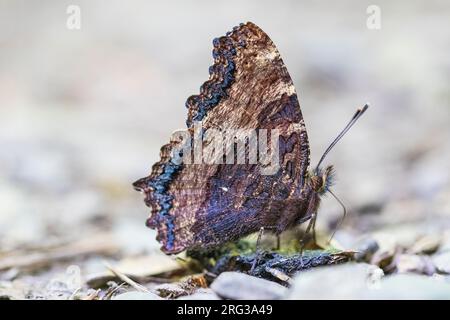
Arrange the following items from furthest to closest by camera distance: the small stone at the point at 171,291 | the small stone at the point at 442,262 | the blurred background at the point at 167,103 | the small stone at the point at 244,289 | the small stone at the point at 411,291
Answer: the blurred background at the point at 167,103
the small stone at the point at 442,262
the small stone at the point at 171,291
the small stone at the point at 244,289
the small stone at the point at 411,291

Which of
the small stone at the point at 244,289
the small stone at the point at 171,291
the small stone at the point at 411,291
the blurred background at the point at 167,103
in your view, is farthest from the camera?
the blurred background at the point at 167,103

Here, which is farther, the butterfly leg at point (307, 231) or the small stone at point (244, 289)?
the butterfly leg at point (307, 231)

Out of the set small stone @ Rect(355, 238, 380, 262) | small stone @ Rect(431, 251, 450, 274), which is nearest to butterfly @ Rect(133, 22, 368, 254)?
small stone @ Rect(355, 238, 380, 262)

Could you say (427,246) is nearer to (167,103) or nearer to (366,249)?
(366,249)

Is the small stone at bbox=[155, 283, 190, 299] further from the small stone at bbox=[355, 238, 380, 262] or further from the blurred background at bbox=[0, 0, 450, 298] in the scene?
the blurred background at bbox=[0, 0, 450, 298]

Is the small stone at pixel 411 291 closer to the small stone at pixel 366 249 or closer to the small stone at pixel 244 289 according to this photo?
the small stone at pixel 244 289

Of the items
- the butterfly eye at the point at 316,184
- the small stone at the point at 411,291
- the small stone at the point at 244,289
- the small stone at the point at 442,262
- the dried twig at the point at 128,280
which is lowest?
the dried twig at the point at 128,280

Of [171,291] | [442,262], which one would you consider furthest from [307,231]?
[171,291]

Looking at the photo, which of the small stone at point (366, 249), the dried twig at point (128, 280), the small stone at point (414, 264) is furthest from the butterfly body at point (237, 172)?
the small stone at point (414, 264)
